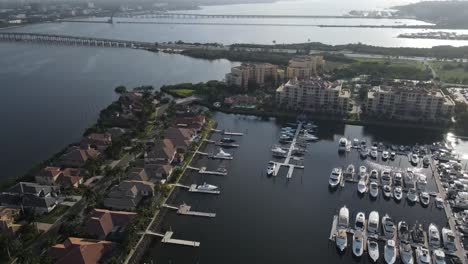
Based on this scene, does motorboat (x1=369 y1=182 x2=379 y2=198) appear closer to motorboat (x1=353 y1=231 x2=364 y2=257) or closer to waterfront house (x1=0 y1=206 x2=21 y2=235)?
motorboat (x1=353 y1=231 x2=364 y2=257)

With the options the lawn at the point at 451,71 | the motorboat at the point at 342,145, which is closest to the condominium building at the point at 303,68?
the lawn at the point at 451,71

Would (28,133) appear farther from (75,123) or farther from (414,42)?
(414,42)

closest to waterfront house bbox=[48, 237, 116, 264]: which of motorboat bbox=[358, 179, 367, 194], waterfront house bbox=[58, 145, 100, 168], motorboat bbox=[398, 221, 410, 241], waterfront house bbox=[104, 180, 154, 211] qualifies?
waterfront house bbox=[104, 180, 154, 211]

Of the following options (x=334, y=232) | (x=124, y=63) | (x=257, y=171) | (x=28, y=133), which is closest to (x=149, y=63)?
(x=124, y=63)

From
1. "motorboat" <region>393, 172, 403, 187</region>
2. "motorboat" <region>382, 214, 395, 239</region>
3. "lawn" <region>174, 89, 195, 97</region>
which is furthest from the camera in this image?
"lawn" <region>174, 89, 195, 97</region>

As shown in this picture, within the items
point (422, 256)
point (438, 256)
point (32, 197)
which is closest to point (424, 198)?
point (438, 256)

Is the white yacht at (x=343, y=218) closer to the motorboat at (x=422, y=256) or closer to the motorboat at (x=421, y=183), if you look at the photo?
the motorboat at (x=422, y=256)
